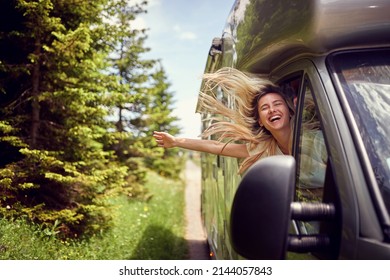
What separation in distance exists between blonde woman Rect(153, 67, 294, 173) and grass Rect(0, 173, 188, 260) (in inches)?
71.8

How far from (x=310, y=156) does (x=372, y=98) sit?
1.36ft

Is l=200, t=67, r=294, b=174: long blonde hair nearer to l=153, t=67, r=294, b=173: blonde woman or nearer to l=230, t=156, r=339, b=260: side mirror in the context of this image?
l=153, t=67, r=294, b=173: blonde woman

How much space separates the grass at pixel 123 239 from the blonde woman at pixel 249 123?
5.98 ft

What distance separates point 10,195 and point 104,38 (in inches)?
94.4

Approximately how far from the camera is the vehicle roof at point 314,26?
1.65 metres

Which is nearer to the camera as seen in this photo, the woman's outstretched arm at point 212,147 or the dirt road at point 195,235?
the woman's outstretched arm at point 212,147

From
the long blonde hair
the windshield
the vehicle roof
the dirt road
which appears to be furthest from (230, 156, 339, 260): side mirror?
the dirt road

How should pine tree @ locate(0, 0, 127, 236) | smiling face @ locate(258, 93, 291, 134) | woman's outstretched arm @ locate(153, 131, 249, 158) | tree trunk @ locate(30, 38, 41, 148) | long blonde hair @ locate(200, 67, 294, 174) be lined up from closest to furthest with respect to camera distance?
1. smiling face @ locate(258, 93, 291, 134)
2. long blonde hair @ locate(200, 67, 294, 174)
3. woman's outstretched arm @ locate(153, 131, 249, 158)
4. pine tree @ locate(0, 0, 127, 236)
5. tree trunk @ locate(30, 38, 41, 148)

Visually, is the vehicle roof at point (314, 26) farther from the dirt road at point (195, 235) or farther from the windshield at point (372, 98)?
the dirt road at point (195, 235)

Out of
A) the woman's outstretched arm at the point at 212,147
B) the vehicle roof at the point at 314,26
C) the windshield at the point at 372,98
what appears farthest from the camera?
the woman's outstretched arm at the point at 212,147

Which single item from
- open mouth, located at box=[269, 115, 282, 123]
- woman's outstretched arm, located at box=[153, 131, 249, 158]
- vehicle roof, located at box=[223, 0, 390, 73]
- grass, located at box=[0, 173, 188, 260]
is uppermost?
vehicle roof, located at box=[223, 0, 390, 73]

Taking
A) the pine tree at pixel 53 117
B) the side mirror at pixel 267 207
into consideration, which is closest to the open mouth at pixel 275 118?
the side mirror at pixel 267 207

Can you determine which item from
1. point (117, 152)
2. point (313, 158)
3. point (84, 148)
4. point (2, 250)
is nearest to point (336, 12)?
point (313, 158)

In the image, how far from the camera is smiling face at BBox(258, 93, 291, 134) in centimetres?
227
